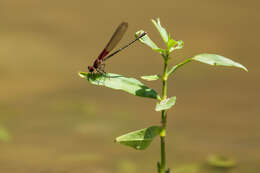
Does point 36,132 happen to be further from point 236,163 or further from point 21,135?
point 236,163

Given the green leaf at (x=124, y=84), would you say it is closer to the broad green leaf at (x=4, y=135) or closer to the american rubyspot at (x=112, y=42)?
the american rubyspot at (x=112, y=42)

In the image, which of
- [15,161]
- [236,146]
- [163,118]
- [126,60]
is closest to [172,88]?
[126,60]

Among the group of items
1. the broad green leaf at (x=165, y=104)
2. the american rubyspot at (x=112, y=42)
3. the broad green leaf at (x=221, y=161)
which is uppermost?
the american rubyspot at (x=112, y=42)

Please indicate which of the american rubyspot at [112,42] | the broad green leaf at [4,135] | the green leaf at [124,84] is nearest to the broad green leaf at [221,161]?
the broad green leaf at [4,135]

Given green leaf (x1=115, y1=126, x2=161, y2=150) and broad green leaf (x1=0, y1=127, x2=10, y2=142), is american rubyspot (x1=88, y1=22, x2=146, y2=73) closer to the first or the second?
green leaf (x1=115, y1=126, x2=161, y2=150)

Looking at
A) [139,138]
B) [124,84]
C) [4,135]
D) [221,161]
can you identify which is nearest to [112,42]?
[124,84]

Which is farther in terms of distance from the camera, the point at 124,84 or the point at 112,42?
the point at 112,42

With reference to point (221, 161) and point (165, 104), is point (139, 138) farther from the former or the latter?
point (221, 161)

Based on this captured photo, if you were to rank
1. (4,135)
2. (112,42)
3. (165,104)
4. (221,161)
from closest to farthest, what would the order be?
(165,104)
(112,42)
(221,161)
(4,135)
